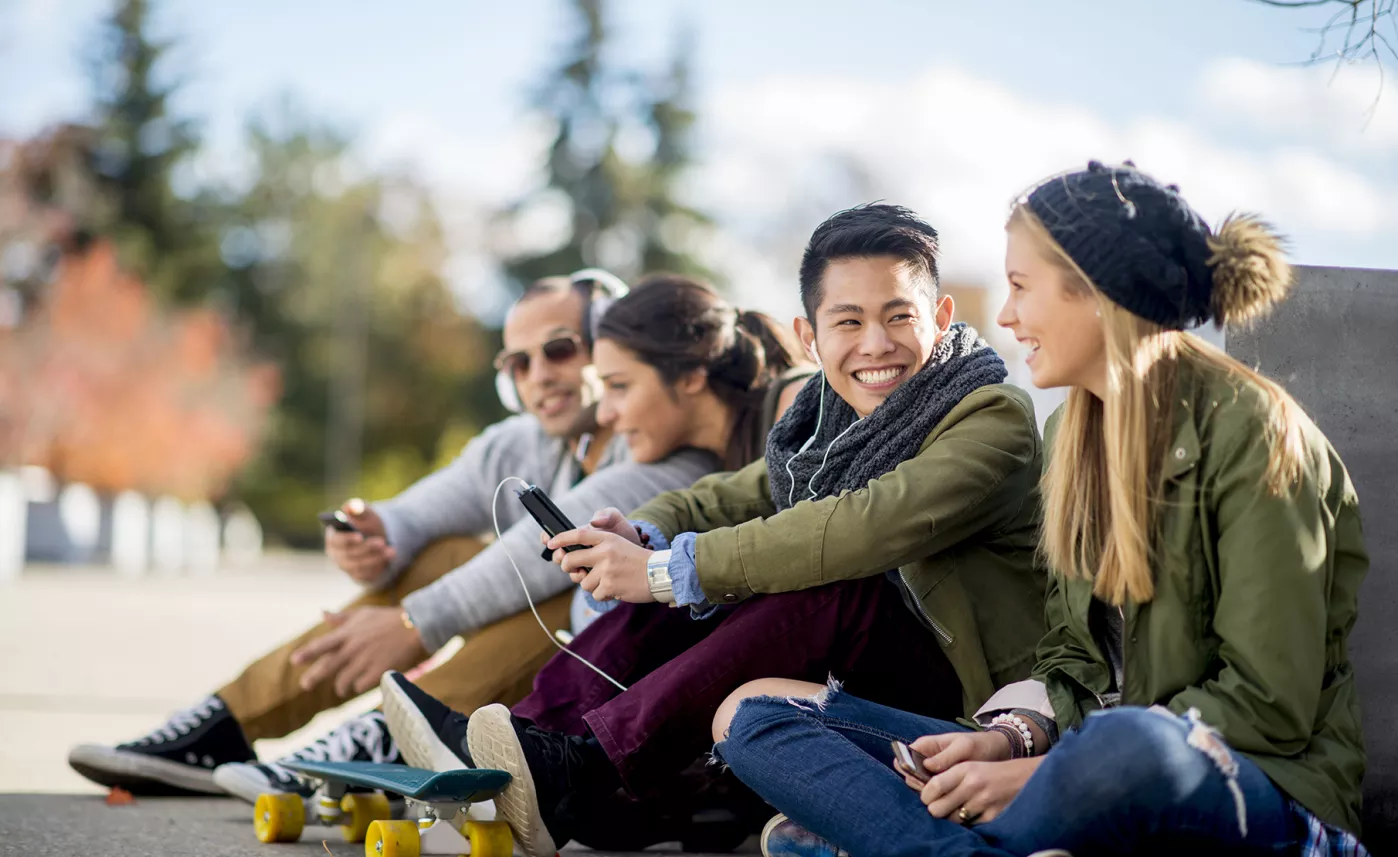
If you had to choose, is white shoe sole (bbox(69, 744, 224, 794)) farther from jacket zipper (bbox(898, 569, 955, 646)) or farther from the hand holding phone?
jacket zipper (bbox(898, 569, 955, 646))

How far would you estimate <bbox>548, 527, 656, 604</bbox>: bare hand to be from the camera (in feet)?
10.7

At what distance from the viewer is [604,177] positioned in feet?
129

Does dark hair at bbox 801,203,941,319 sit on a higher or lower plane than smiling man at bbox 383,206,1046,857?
higher

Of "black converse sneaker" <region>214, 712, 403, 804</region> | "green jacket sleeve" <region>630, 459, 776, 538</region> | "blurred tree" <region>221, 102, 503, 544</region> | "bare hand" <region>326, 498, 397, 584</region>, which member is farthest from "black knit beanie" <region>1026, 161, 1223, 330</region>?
"blurred tree" <region>221, 102, 503, 544</region>

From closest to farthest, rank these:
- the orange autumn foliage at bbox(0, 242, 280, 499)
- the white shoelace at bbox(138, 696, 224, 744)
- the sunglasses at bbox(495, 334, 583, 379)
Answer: the white shoelace at bbox(138, 696, 224, 744)
the sunglasses at bbox(495, 334, 583, 379)
the orange autumn foliage at bbox(0, 242, 280, 499)

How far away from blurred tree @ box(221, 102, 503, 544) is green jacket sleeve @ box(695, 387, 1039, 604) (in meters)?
43.3

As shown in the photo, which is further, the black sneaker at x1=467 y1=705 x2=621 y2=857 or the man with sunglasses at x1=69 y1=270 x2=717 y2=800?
the man with sunglasses at x1=69 y1=270 x2=717 y2=800

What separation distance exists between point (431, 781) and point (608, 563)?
0.61 meters

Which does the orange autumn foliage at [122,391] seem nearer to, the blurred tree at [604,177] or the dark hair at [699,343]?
the blurred tree at [604,177]

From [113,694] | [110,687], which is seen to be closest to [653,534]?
[113,694]

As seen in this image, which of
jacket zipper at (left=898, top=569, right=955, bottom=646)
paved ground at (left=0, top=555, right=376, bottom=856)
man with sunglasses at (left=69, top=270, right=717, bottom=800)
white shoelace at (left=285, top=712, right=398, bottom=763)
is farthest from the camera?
man with sunglasses at (left=69, top=270, right=717, bottom=800)

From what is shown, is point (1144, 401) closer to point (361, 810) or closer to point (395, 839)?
point (395, 839)

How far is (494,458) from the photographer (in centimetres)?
539

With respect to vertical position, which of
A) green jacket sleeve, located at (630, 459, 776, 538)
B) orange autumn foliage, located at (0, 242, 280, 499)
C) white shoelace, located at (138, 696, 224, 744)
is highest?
orange autumn foliage, located at (0, 242, 280, 499)
